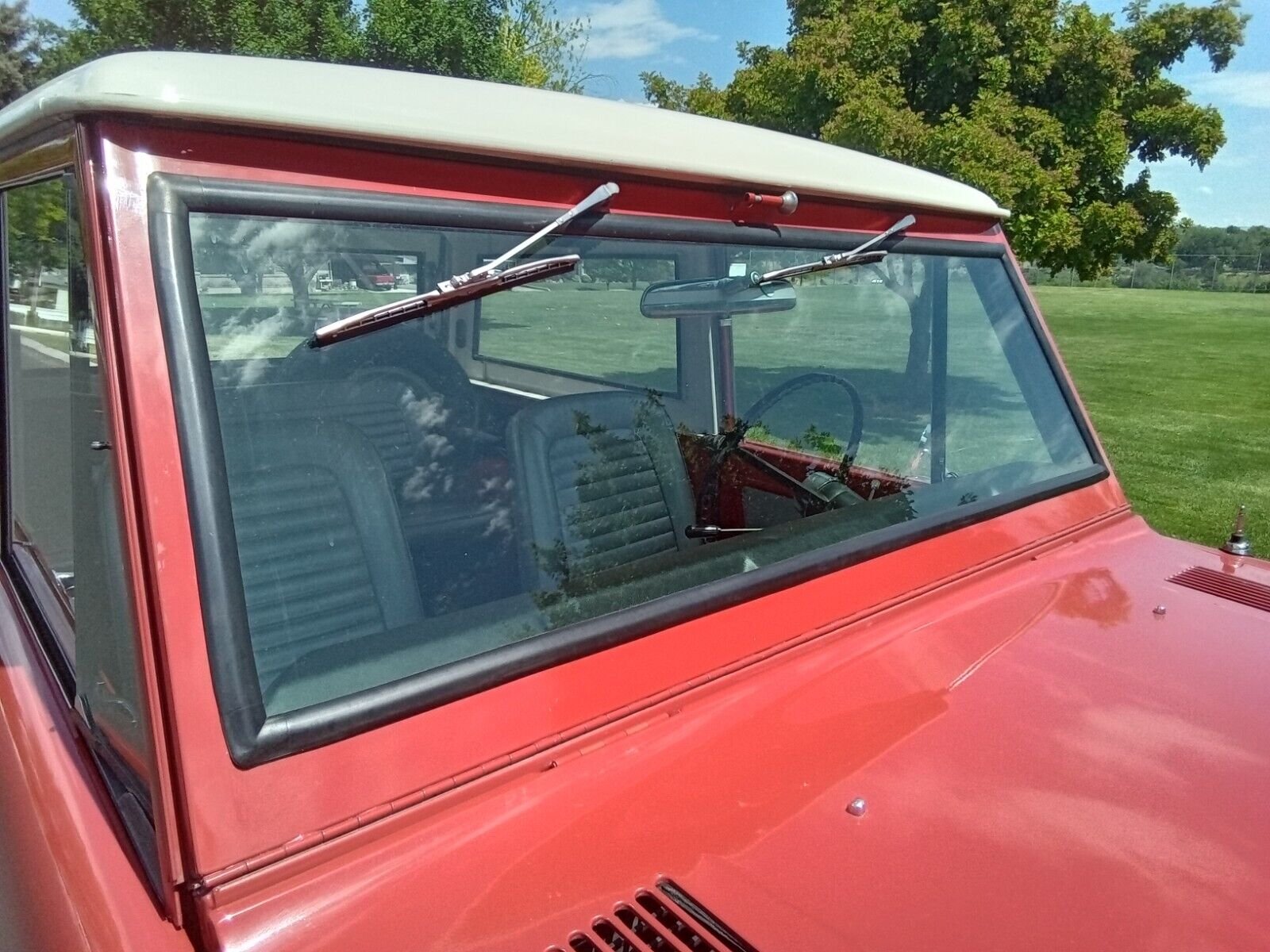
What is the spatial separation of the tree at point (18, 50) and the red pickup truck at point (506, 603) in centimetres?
3316

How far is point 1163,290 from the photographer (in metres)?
43.5

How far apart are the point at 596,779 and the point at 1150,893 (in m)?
0.64

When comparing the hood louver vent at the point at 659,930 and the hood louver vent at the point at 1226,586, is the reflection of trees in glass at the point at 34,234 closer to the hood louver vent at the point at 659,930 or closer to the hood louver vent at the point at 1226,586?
the hood louver vent at the point at 659,930

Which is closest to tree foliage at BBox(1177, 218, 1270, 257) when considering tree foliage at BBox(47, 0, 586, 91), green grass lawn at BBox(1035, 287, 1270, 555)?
green grass lawn at BBox(1035, 287, 1270, 555)

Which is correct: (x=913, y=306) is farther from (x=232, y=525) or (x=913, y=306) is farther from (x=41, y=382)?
(x=41, y=382)

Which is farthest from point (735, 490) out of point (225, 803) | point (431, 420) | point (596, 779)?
point (225, 803)

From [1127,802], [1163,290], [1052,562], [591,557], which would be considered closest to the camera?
[1127,802]

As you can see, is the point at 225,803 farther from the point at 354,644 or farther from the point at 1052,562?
the point at 1052,562

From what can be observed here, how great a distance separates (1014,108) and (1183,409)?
6.64 m

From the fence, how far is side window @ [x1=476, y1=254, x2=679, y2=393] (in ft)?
137

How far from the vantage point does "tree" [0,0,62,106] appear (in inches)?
1184

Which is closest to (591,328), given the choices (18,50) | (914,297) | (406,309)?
(406,309)

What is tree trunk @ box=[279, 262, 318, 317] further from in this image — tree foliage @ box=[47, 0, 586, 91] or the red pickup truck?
tree foliage @ box=[47, 0, 586, 91]

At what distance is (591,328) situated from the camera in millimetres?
1841
